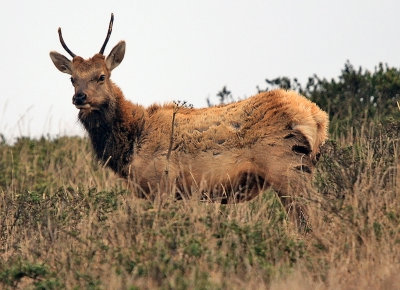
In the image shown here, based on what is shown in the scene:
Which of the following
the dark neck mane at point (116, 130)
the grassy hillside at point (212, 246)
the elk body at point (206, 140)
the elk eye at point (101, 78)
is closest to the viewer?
the grassy hillside at point (212, 246)

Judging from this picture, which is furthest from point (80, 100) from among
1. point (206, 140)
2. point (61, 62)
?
point (206, 140)

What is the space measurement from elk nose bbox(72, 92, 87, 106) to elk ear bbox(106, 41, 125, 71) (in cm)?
82

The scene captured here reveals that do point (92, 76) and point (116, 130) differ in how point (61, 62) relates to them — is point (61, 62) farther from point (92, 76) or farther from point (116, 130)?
point (116, 130)

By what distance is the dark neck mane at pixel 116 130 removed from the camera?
34.0 feet

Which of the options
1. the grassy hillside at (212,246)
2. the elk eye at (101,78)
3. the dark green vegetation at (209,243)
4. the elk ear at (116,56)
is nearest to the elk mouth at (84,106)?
the elk eye at (101,78)

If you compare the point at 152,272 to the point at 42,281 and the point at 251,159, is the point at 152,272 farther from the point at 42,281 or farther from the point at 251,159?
the point at 251,159

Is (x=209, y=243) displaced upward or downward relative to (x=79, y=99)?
downward

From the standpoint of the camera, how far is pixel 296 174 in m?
9.42

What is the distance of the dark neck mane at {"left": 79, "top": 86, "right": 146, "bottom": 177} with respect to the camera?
10367 millimetres

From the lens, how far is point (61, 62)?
37.6 feet

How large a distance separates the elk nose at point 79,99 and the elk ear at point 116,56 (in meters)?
0.82

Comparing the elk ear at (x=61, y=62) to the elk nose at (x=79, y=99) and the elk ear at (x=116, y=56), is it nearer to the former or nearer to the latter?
the elk ear at (x=116, y=56)

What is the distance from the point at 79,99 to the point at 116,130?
59 centimetres

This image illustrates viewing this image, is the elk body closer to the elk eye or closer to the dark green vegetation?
the elk eye
